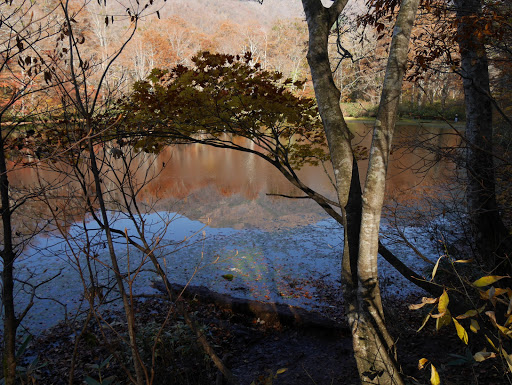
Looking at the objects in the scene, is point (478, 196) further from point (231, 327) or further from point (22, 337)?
point (22, 337)

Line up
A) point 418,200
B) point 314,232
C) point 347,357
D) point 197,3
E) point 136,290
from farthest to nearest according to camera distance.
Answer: point 197,3 → point 418,200 → point 314,232 → point 136,290 → point 347,357

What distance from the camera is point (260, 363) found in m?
3.79

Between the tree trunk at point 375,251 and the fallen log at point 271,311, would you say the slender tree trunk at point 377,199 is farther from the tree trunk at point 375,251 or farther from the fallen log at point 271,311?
the fallen log at point 271,311

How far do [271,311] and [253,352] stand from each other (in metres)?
0.65

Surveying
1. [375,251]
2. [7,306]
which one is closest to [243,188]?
[375,251]

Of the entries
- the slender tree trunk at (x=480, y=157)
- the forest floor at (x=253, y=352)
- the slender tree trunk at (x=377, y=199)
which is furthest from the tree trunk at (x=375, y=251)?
the slender tree trunk at (x=480, y=157)

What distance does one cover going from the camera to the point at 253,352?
402 centimetres

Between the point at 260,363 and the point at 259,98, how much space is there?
2788 millimetres

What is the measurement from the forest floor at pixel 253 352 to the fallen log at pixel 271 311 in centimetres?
6

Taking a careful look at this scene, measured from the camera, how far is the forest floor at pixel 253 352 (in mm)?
3211

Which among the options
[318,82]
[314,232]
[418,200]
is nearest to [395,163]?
[418,200]

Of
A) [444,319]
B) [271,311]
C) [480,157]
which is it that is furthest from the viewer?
[271,311]

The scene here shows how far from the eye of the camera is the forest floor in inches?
126

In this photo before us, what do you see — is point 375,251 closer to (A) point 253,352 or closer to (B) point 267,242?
(A) point 253,352
